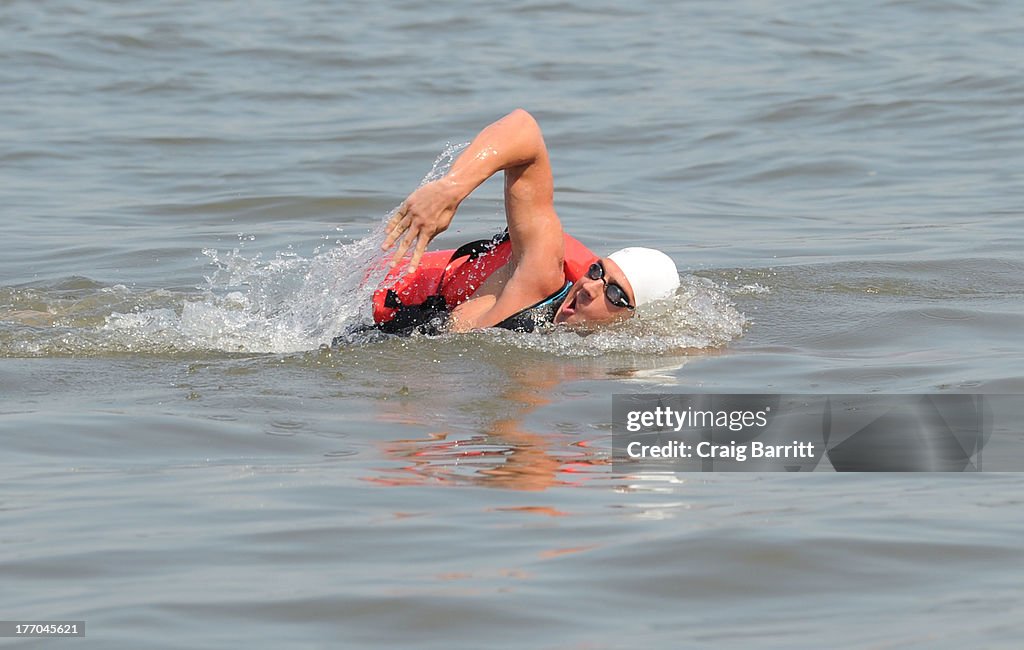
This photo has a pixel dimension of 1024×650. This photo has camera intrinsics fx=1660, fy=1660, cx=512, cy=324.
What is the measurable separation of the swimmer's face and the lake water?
20cm

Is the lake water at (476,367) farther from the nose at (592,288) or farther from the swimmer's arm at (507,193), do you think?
the swimmer's arm at (507,193)

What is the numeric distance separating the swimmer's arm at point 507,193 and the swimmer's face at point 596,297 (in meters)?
0.22

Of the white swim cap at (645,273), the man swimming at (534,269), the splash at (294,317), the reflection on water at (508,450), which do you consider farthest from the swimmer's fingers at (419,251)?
the white swim cap at (645,273)

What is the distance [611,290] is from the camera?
23.3ft

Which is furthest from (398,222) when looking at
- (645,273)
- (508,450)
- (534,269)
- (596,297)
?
(645,273)

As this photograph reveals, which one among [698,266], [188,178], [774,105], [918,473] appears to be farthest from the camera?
[774,105]

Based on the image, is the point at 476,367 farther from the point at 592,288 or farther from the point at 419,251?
the point at 419,251

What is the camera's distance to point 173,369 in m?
7.03

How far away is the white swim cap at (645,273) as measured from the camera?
24.5ft

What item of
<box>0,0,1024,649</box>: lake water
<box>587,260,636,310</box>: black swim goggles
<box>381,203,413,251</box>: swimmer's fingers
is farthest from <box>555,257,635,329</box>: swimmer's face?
<box>381,203,413,251</box>: swimmer's fingers

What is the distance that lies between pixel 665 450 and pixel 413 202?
1.21 meters

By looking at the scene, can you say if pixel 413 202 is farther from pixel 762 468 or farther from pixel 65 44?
pixel 65 44

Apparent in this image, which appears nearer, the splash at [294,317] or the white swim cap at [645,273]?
the splash at [294,317]

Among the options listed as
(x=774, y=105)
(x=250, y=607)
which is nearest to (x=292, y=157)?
(x=774, y=105)
